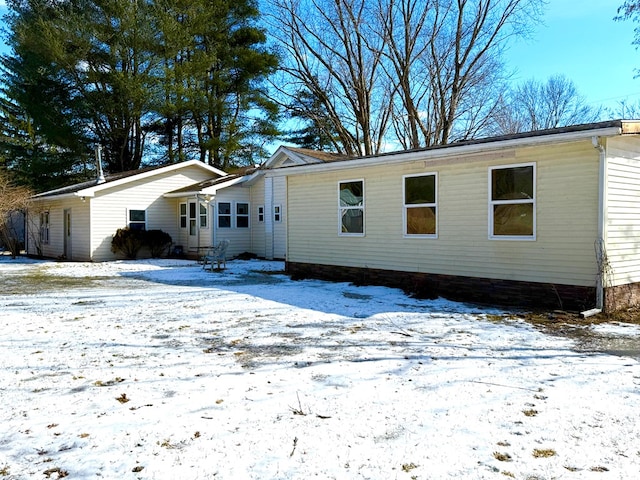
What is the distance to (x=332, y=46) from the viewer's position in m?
26.3

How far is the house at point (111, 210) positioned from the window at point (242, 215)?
4.40 feet

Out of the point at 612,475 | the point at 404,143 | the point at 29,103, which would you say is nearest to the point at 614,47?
the point at 404,143

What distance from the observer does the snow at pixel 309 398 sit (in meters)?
2.97

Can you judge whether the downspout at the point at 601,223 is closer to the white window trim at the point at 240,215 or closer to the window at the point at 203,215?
the white window trim at the point at 240,215

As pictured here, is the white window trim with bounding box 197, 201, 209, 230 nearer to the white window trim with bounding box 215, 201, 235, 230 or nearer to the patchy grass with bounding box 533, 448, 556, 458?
the white window trim with bounding box 215, 201, 235, 230

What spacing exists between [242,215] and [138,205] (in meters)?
4.10

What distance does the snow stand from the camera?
9.74ft

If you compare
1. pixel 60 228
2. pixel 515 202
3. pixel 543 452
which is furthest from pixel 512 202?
pixel 60 228

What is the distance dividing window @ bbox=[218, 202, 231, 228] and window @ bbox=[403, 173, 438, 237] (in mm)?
10396

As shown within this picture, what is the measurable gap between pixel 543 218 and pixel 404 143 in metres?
22.5

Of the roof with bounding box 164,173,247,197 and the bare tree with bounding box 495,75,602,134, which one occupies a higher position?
the bare tree with bounding box 495,75,602,134

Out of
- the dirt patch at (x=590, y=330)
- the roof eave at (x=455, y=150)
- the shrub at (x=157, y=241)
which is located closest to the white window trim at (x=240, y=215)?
the shrub at (x=157, y=241)

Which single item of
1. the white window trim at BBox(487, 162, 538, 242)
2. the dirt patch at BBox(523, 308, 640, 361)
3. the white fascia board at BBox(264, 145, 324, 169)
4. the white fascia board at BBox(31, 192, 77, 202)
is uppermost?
the white fascia board at BBox(264, 145, 324, 169)

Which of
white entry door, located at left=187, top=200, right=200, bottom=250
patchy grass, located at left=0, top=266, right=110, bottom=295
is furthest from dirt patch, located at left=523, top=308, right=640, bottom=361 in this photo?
white entry door, located at left=187, top=200, right=200, bottom=250
